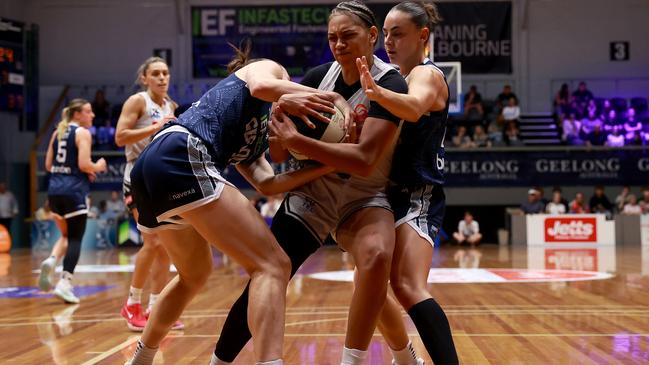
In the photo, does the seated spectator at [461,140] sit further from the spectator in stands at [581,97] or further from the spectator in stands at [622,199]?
the spectator in stands at [622,199]

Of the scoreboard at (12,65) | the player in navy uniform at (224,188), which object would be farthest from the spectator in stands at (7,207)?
the player in navy uniform at (224,188)

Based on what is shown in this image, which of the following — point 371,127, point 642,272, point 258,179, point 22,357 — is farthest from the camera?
point 642,272

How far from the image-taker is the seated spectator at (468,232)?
17141 millimetres

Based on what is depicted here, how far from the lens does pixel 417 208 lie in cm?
346

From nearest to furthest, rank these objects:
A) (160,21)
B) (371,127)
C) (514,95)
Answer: (371,127) < (514,95) < (160,21)

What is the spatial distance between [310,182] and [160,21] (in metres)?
18.6

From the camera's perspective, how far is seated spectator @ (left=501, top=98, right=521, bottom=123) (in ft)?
61.8

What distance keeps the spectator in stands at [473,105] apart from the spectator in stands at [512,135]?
70 centimetres

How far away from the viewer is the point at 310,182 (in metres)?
3.49

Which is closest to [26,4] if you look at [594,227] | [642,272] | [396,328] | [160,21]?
[160,21]

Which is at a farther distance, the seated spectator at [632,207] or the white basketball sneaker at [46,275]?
the seated spectator at [632,207]

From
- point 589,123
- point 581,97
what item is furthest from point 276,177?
point 581,97

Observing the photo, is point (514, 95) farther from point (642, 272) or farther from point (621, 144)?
point (642, 272)

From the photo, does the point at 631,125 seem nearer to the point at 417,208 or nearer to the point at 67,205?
the point at 67,205
